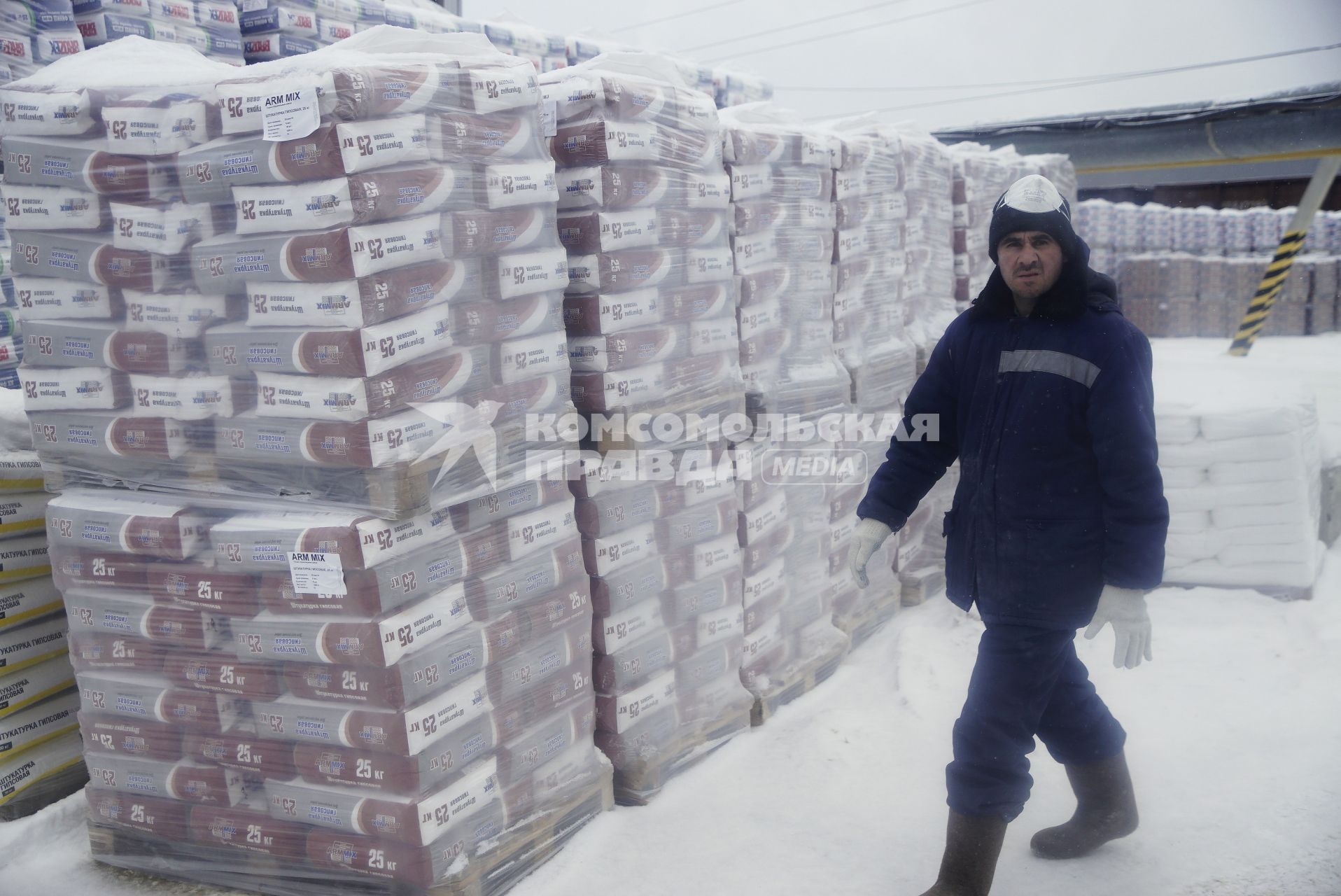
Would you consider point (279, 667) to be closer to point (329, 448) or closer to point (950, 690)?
point (329, 448)

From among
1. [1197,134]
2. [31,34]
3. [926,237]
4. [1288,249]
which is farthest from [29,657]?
[1288,249]

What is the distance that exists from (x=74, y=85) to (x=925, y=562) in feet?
14.6

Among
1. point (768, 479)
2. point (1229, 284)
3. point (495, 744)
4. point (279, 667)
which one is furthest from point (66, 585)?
point (1229, 284)

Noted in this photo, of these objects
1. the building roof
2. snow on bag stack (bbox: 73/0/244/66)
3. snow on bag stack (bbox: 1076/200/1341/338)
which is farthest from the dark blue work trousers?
snow on bag stack (bbox: 1076/200/1341/338)

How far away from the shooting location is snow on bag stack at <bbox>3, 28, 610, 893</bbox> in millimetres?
2580

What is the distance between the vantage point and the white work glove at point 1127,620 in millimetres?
2602

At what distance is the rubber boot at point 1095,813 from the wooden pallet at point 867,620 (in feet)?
5.51

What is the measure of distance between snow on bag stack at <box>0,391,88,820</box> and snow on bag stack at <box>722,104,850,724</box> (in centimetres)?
242

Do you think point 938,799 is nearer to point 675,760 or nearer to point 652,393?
point 675,760

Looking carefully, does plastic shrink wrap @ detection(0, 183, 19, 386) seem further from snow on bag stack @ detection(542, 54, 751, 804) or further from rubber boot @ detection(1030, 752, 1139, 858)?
rubber boot @ detection(1030, 752, 1139, 858)

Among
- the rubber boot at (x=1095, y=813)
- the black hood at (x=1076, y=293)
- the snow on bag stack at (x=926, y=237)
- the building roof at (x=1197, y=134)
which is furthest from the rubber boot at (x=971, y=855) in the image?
the building roof at (x=1197, y=134)

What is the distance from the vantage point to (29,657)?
3.30 meters

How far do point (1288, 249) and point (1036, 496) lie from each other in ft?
46.6

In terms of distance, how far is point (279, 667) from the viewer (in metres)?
2.79
